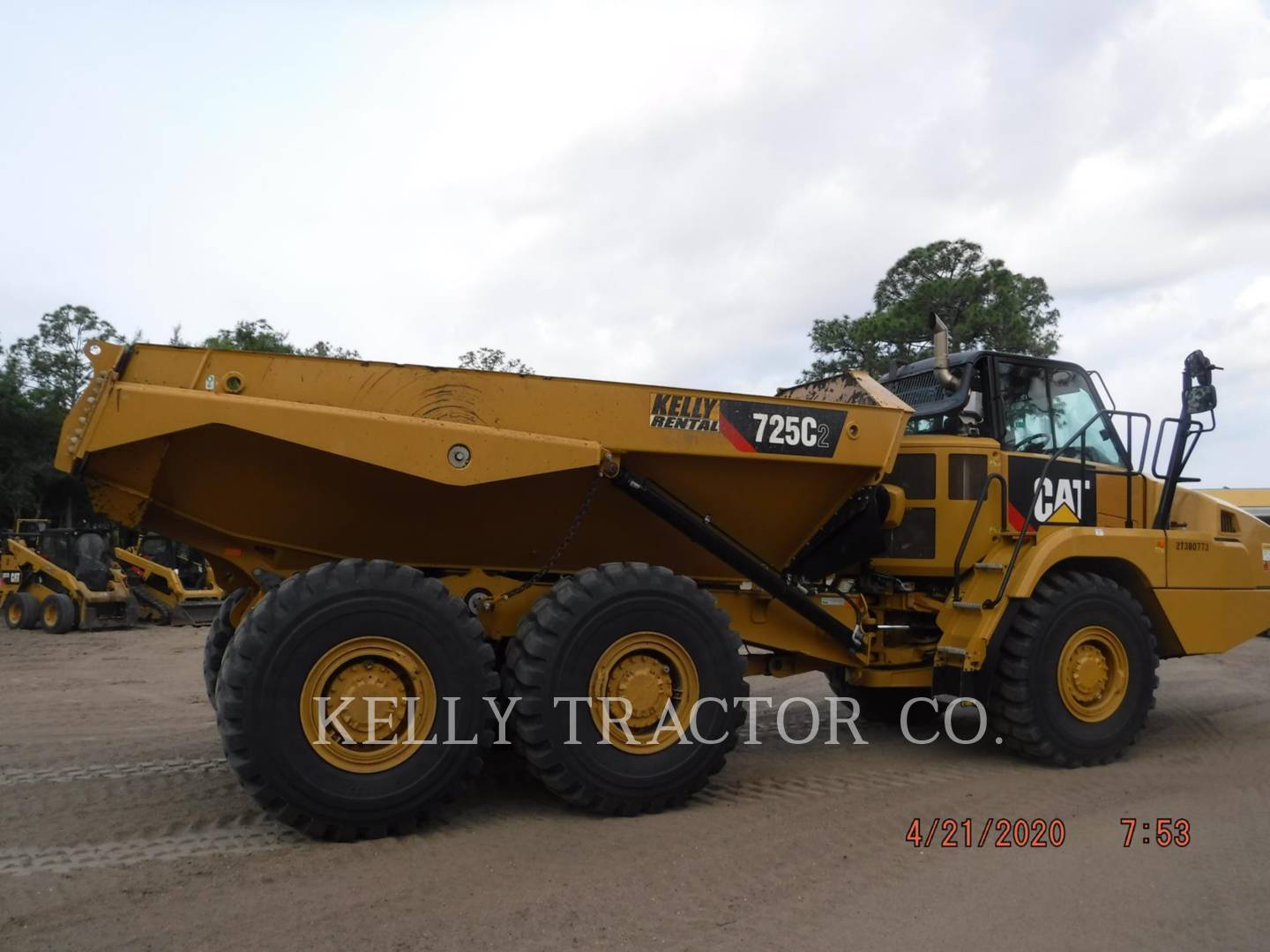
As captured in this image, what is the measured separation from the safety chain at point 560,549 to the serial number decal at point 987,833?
85.9 inches

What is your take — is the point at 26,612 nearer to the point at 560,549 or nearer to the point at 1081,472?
the point at 560,549

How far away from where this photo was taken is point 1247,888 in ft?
13.5

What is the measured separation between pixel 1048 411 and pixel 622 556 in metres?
3.15

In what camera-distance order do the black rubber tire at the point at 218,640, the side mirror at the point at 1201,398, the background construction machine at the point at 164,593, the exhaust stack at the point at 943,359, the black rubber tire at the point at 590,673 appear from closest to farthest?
the black rubber tire at the point at 590,673 < the black rubber tire at the point at 218,640 < the side mirror at the point at 1201,398 < the exhaust stack at the point at 943,359 < the background construction machine at the point at 164,593

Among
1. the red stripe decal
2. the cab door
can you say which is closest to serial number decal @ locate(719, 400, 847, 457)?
the red stripe decal

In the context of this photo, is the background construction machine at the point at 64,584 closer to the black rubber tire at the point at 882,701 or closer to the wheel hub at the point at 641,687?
the black rubber tire at the point at 882,701

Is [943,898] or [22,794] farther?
[22,794]

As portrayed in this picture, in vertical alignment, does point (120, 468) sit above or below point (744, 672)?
above

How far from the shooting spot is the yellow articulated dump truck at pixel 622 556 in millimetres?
4473

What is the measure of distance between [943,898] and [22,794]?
447cm

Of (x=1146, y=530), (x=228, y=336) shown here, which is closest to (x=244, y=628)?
(x=1146, y=530)

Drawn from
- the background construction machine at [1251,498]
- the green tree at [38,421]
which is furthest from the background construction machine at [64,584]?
the background construction machine at [1251,498]

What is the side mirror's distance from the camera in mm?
6449

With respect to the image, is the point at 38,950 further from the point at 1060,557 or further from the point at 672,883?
the point at 1060,557
